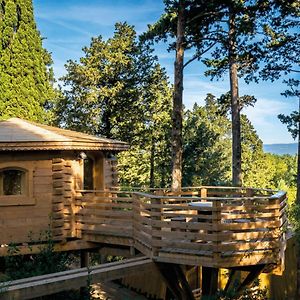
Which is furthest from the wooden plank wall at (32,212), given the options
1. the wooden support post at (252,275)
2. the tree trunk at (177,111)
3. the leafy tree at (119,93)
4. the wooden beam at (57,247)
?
the leafy tree at (119,93)

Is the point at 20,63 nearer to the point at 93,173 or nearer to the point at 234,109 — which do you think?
the point at 93,173

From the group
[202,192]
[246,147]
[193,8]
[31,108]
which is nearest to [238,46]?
[193,8]

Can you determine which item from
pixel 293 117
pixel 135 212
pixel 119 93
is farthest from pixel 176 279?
pixel 119 93

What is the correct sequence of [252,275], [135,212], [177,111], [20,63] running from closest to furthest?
[252,275] → [135,212] → [177,111] → [20,63]

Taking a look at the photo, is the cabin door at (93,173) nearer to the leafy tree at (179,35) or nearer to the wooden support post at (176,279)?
the leafy tree at (179,35)

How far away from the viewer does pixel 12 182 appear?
Result: 1096 cm

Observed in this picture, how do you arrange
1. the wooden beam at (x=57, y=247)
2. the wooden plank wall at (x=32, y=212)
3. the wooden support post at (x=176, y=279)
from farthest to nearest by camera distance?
the wooden plank wall at (x=32, y=212)
the wooden beam at (x=57, y=247)
the wooden support post at (x=176, y=279)

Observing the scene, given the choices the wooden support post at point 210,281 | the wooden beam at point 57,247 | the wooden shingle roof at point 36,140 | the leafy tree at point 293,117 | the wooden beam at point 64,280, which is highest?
the leafy tree at point 293,117

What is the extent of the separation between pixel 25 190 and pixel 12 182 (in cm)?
38

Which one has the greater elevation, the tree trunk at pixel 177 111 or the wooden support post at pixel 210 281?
the tree trunk at pixel 177 111

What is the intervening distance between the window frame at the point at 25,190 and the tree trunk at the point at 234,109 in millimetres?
7307

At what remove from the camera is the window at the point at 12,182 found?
1086 centimetres

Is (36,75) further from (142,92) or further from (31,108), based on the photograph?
(142,92)

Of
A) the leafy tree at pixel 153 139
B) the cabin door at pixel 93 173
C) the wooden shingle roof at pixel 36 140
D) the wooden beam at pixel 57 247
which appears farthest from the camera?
the leafy tree at pixel 153 139
